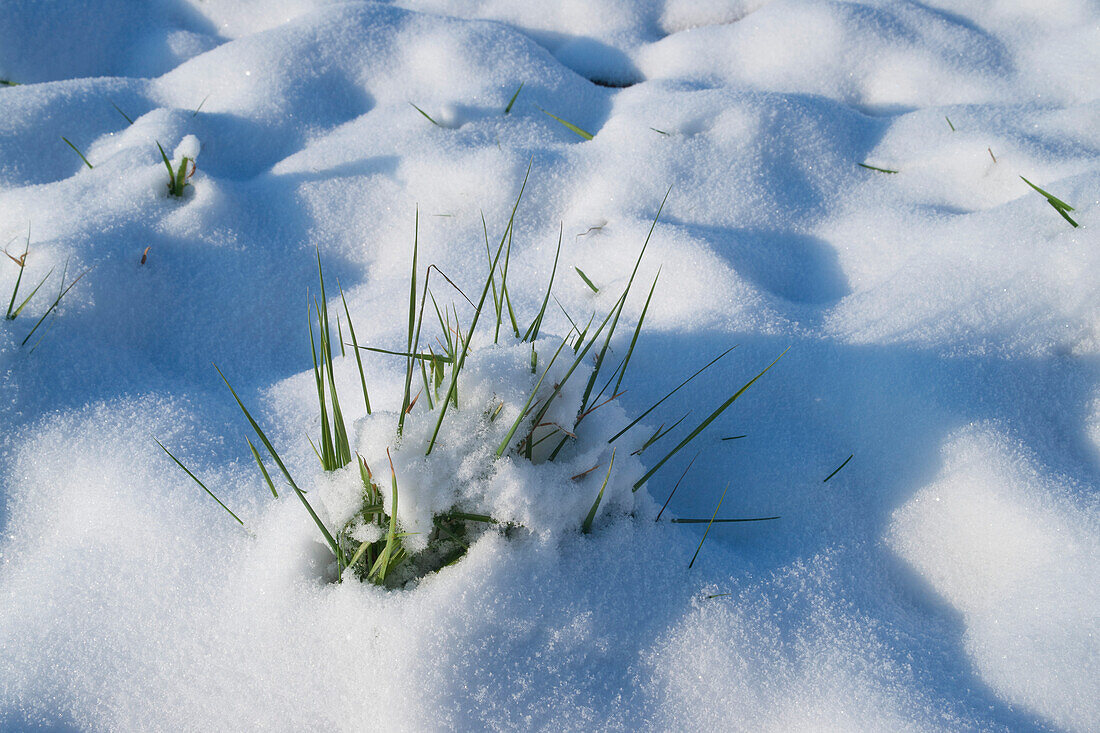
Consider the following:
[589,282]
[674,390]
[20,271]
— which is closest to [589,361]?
[674,390]

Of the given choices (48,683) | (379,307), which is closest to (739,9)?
(379,307)

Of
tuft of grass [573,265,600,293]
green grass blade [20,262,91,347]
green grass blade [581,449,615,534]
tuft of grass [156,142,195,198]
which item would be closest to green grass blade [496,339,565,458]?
green grass blade [581,449,615,534]

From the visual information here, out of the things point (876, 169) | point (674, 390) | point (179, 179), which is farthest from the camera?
point (876, 169)

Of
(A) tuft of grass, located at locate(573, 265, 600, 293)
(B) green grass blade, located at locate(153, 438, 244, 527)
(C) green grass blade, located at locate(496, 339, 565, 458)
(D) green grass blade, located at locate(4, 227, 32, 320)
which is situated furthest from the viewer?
(A) tuft of grass, located at locate(573, 265, 600, 293)

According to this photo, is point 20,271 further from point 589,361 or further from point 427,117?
point 589,361

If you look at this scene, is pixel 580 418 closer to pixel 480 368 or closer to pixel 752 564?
pixel 480 368

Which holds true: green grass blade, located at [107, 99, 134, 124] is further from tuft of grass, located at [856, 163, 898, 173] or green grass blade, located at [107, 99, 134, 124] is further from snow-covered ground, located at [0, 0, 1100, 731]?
tuft of grass, located at [856, 163, 898, 173]

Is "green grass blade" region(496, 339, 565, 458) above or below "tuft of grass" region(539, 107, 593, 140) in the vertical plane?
above

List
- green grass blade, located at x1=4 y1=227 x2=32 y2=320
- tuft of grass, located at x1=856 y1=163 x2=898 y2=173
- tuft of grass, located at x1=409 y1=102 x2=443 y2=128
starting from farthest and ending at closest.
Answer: tuft of grass, located at x1=409 y1=102 x2=443 y2=128 → tuft of grass, located at x1=856 y1=163 x2=898 y2=173 → green grass blade, located at x1=4 y1=227 x2=32 y2=320

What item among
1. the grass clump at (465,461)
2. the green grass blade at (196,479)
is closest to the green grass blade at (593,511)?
the grass clump at (465,461)
